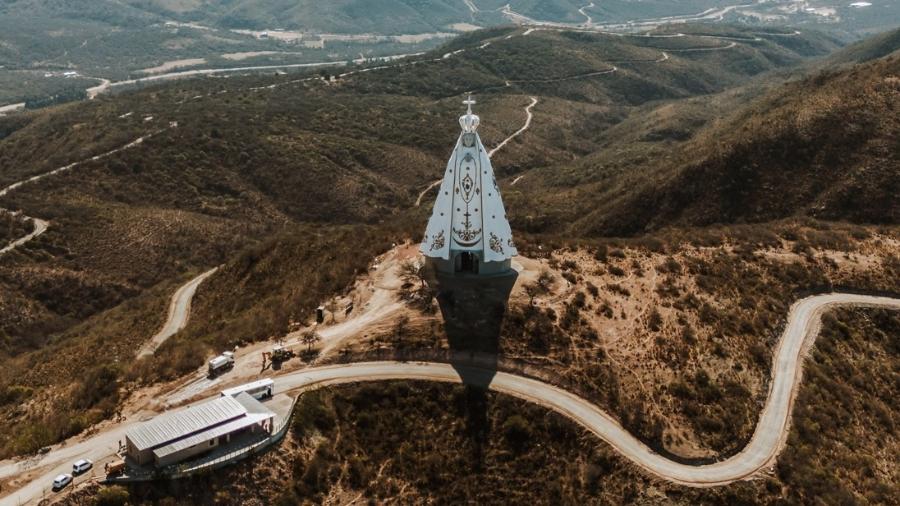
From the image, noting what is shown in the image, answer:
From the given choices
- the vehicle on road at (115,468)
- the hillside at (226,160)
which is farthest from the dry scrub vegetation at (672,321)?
the hillside at (226,160)

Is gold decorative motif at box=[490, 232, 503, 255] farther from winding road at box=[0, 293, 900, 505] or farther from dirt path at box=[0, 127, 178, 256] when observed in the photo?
dirt path at box=[0, 127, 178, 256]

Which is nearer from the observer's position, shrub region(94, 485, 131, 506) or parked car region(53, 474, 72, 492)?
shrub region(94, 485, 131, 506)

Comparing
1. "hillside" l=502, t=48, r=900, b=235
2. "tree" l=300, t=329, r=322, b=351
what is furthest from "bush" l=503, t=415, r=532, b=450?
"hillside" l=502, t=48, r=900, b=235

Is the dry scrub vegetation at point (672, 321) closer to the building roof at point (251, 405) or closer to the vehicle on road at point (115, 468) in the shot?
the building roof at point (251, 405)

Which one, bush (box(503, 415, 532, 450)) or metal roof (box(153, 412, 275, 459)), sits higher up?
metal roof (box(153, 412, 275, 459))

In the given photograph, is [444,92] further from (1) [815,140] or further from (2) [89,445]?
(2) [89,445]

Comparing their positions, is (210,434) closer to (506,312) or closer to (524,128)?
(506,312)

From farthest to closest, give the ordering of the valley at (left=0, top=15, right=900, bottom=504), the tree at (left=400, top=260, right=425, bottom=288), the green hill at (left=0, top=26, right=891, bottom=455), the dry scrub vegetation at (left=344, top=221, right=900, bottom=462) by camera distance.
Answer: the green hill at (left=0, top=26, right=891, bottom=455), the tree at (left=400, top=260, right=425, bottom=288), the dry scrub vegetation at (left=344, top=221, right=900, bottom=462), the valley at (left=0, top=15, right=900, bottom=504)
